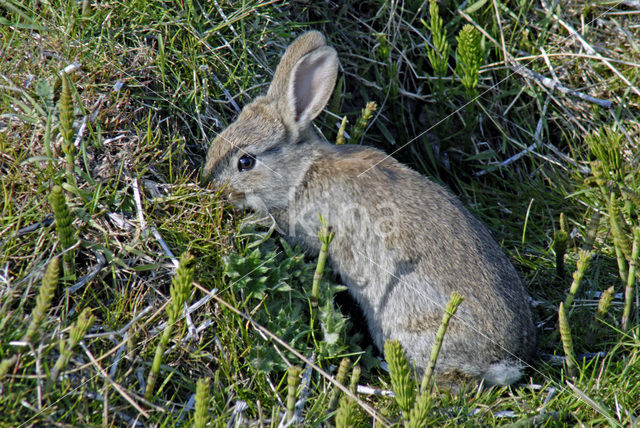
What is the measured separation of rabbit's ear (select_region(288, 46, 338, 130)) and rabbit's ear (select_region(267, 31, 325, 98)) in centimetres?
4

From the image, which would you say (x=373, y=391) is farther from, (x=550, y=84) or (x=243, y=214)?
(x=550, y=84)

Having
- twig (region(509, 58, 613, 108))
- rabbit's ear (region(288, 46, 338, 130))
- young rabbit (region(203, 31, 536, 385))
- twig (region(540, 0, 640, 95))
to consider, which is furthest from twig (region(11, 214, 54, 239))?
twig (region(540, 0, 640, 95))

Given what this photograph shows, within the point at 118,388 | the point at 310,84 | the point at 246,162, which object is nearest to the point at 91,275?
the point at 118,388

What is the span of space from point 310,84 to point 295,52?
272 millimetres

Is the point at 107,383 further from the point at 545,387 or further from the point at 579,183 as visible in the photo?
the point at 579,183

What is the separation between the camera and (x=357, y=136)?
16.1 ft

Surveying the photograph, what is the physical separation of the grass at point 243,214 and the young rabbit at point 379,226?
0.74 feet

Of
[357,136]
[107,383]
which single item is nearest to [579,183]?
[357,136]

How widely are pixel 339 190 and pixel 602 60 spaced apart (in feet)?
8.71

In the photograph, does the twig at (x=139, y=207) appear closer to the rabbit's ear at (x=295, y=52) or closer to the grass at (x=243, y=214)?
the grass at (x=243, y=214)

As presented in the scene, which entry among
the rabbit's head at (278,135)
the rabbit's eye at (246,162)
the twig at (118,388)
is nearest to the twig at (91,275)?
the twig at (118,388)

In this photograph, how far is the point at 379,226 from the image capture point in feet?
13.8

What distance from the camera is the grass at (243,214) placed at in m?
3.38

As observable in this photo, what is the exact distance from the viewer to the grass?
3.38 metres
